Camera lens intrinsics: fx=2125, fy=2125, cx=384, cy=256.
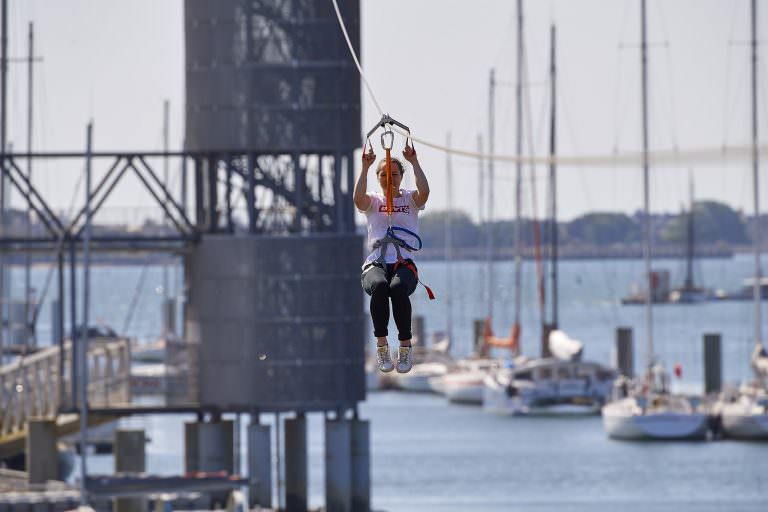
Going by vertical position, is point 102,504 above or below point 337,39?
below

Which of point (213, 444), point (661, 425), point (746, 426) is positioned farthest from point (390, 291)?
point (746, 426)

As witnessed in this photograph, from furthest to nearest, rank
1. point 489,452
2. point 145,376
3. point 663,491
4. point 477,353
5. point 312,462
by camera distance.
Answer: point 477,353 < point 489,452 < point 312,462 < point 663,491 < point 145,376

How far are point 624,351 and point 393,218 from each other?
94.5 metres

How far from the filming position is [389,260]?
75.9 ft

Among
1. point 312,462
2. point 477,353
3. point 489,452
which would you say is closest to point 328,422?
point 312,462

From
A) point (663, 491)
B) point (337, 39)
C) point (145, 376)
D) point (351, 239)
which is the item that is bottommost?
point (663, 491)

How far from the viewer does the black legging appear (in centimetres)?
2280

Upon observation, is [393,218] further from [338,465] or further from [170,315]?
[170,315]

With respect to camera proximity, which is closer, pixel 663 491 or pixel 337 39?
pixel 337 39

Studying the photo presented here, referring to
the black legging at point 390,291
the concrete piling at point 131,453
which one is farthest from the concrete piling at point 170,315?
the black legging at point 390,291

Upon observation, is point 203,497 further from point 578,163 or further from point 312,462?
point 312,462

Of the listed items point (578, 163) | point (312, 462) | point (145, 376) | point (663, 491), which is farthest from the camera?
point (312, 462)

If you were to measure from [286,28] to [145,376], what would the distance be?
11664 millimetres

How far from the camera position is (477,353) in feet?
444
